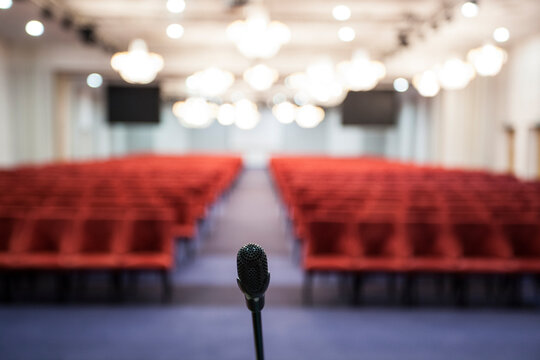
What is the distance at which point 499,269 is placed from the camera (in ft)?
16.9

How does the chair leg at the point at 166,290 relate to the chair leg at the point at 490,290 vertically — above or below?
above

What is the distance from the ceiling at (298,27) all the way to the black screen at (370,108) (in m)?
1.12

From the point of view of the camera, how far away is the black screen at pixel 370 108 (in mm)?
19547

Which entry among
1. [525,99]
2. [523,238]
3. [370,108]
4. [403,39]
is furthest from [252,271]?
[370,108]

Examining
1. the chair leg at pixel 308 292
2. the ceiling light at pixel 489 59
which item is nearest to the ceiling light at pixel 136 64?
the ceiling light at pixel 489 59

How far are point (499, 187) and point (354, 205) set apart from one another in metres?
3.63

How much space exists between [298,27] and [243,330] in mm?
11590

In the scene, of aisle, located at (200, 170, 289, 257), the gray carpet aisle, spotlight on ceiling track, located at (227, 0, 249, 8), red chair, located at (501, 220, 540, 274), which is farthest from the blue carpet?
spotlight on ceiling track, located at (227, 0, 249, 8)

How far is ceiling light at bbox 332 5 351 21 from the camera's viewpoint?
12.0 metres

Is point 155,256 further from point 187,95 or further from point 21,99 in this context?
point 187,95

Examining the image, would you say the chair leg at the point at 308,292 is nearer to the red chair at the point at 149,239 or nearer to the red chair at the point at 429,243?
the red chair at the point at 429,243

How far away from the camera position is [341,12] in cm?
1212

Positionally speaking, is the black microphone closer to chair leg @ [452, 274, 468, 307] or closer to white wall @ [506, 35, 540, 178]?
chair leg @ [452, 274, 468, 307]

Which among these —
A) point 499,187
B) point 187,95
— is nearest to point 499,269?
point 499,187
